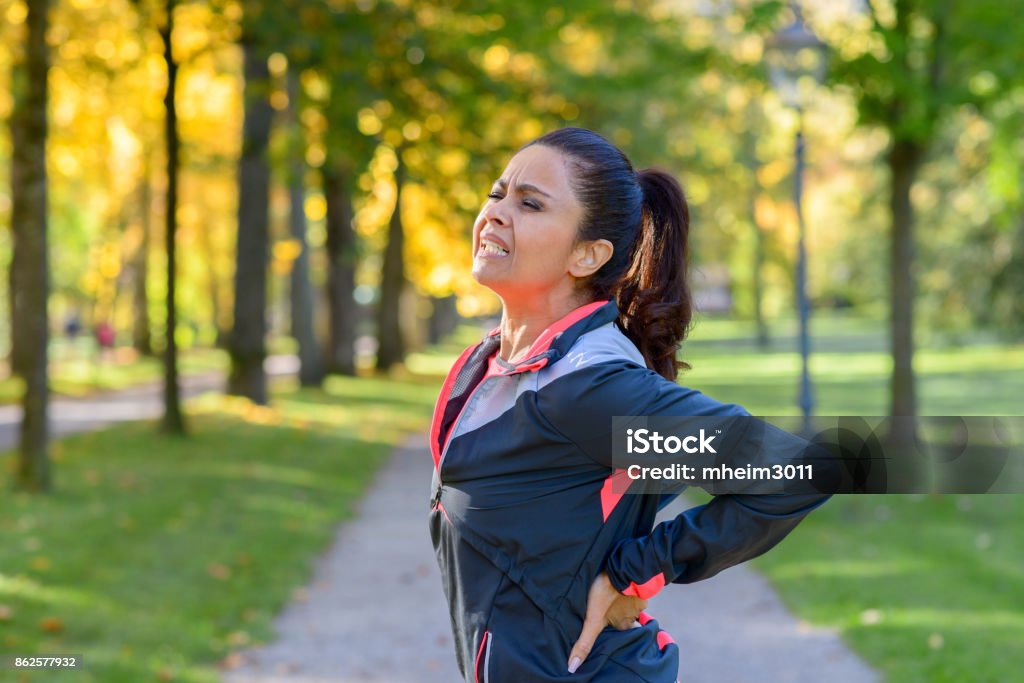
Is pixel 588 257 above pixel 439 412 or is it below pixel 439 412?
above

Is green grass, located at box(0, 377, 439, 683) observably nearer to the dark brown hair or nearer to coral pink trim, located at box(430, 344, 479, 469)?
coral pink trim, located at box(430, 344, 479, 469)

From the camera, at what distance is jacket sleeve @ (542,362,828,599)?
2016mm

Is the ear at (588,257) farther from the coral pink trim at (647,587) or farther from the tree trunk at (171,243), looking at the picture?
the tree trunk at (171,243)

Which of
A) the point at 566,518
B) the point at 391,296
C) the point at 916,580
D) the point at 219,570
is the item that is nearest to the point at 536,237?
the point at 566,518

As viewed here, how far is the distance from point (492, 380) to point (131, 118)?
25.2 metres

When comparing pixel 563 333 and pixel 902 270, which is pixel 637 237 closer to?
pixel 563 333

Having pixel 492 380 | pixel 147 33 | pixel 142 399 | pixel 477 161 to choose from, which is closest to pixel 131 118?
pixel 142 399

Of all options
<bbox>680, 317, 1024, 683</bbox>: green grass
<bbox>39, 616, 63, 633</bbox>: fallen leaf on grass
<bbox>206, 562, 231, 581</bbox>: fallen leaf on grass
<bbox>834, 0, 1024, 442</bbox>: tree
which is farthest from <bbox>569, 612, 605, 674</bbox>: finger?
<bbox>834, 0, 1024, 442</bbox>: tree

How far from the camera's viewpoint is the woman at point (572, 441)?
2.09 m

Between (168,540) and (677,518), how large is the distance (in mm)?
8113

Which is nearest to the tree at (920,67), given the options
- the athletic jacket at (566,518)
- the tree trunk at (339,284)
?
the athletic jacket at (566,518)

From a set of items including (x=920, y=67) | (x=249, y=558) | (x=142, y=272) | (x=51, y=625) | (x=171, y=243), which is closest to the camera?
(x=51, y=625)

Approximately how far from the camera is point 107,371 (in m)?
33.9

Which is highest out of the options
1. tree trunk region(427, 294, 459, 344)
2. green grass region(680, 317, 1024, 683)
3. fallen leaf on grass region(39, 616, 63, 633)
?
fallen leaf on grass region(39, 616, 63, 633)
